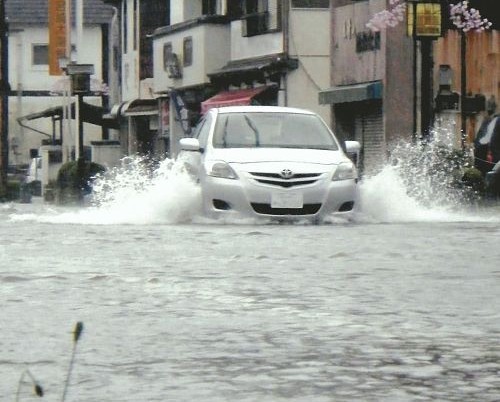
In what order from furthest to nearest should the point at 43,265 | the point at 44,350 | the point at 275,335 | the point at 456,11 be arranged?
1. the point at 456,11
2. the point at 43,265
3. the point at 275,335
4. the point at 44,350

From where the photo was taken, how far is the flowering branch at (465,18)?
31.8 meters

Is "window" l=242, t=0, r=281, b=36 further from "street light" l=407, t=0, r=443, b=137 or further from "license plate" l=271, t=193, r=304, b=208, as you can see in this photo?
"license plate" l=271, t=193, r=304, b=208

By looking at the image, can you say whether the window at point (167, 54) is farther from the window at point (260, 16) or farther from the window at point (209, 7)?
the window at point (260, 16)

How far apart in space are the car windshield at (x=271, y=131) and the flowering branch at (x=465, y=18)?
475 inches

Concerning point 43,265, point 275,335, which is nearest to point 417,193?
point 43,265

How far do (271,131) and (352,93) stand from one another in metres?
14.8

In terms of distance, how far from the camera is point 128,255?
13.5 m

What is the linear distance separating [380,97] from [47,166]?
2016 centimetres

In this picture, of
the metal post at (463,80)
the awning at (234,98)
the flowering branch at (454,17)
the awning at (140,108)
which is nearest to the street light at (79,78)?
the awning at (234,98)

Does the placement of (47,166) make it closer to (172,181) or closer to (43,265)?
(172,181)

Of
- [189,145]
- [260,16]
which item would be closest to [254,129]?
[189,145]

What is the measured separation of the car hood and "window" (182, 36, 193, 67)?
27.0 meters

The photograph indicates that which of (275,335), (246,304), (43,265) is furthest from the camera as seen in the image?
(43,265)

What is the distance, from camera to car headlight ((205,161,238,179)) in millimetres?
18516
